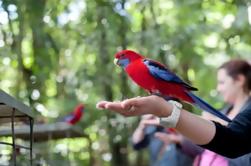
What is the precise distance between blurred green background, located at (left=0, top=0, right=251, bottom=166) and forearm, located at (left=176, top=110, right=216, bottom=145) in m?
→ 1.84

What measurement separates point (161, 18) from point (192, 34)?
706 millimetres

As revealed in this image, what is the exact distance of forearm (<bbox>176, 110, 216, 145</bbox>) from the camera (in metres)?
1.35

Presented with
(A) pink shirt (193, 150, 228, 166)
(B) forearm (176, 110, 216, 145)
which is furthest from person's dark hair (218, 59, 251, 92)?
(B) forearm (176, 110, 216, 145)

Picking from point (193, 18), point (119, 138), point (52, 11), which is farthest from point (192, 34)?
point (52, 11)

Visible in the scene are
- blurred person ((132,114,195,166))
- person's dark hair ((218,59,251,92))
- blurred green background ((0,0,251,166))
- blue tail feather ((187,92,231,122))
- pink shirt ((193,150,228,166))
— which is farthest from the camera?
blurred green background ((0,0,251,166))

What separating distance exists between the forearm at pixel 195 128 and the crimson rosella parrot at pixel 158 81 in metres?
0.10

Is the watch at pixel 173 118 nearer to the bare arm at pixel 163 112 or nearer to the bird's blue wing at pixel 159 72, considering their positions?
the bare arm at pixel 163 112

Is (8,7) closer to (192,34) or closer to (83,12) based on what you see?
(83,12)

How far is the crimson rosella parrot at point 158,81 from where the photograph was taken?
4.99 feet

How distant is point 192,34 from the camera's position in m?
4.25

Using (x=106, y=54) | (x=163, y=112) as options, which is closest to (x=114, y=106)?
(x=163, y=112)

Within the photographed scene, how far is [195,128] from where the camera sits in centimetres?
138

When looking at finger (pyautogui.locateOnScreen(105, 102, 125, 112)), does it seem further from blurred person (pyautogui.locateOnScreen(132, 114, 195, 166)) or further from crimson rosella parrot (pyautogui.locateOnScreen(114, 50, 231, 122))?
blurred person (pyautogui.locateOnScreen(132, 114, 195, 166))

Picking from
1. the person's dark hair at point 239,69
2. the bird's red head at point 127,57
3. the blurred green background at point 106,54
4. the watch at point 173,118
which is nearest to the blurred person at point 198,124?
the watch at point 173,118
